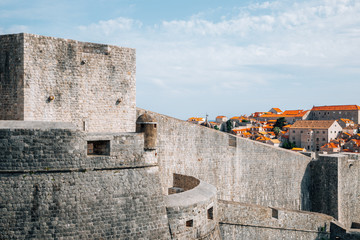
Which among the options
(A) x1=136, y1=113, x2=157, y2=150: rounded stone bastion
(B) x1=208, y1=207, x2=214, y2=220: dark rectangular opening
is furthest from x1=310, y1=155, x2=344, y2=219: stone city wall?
(A) x1=136, y1=113, x2=157, y2=150: rounded stone bastion

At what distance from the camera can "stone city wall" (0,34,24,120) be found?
12.7m

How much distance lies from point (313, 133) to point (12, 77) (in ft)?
245

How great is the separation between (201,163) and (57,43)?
342 inches

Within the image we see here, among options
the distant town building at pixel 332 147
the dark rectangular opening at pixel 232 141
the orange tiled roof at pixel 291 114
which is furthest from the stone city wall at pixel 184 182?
the orange tiled roof at pixel 291 114

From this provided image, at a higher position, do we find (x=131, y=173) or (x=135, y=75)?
(x=135, y=75)

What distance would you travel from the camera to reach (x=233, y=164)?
787 inches

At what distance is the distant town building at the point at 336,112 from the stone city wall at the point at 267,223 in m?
87.6

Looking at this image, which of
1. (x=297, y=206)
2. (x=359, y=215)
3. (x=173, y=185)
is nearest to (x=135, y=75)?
(x=173, y=185)

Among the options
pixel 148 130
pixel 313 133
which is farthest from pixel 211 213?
pixel 313 133

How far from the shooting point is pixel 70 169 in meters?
9.99

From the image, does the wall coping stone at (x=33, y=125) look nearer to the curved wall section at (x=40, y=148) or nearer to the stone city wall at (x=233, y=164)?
the curved wall section at (x=40, y=148)

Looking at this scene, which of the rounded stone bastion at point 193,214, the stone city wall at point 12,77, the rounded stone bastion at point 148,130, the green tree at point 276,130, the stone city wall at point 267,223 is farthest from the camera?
the green tree at point 276,130

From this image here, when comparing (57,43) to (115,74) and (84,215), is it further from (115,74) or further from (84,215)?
(84,215)

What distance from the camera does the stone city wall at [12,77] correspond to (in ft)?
41.5
